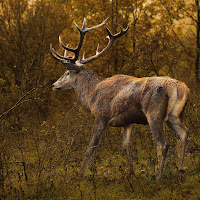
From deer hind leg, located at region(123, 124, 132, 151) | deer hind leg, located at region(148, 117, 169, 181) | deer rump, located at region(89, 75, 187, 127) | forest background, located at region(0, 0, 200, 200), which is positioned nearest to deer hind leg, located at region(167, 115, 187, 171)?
deer rump, located at region(89, 75, 187, 127)

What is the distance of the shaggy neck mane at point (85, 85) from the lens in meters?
6.62

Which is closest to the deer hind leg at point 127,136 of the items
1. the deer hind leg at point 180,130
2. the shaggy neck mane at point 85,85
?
the shaggy neck mane at point 85,85

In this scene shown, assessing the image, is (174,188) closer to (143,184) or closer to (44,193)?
(143,184)

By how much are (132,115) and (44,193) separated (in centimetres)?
195

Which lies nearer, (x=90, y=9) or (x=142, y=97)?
(x=142, y=97)

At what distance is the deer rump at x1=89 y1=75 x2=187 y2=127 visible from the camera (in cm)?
519

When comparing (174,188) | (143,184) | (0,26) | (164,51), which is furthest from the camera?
(0,26)

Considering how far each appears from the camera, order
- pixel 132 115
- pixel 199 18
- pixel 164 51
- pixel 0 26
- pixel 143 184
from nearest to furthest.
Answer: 1. pixel 143 184
2. pixel 132 115
3. pixel 164 51
4. pixel 0 26
5. pixel 199 18

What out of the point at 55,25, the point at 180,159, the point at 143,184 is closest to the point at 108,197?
the point at 143,184

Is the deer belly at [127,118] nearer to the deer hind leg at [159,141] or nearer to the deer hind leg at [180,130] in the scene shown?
the deer hind leg at [159,141]

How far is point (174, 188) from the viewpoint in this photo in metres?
4.86

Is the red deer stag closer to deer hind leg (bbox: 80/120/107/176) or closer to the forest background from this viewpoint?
deer hind leg (bbox: 80/120/107/176)

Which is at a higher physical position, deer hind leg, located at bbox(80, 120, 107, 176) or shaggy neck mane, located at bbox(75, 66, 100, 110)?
shaggy neck mane, located at bbox(75, 66, 100, 110)

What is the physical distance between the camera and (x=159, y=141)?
5.23 meters
